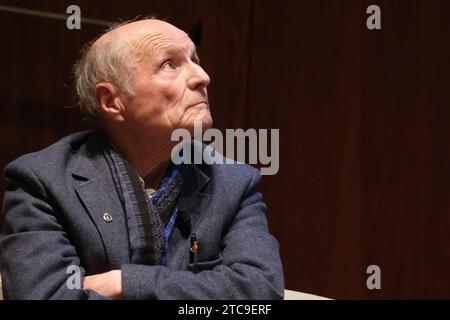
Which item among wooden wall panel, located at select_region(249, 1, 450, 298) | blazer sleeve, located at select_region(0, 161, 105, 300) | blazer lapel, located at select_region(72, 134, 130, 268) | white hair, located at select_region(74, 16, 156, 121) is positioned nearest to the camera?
blazer sleeve, located at select_region(0, 161, 105, 300)

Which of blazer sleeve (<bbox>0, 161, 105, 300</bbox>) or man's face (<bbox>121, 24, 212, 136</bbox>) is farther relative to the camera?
man's face (<bbox>121, 24, 212, 136</bbox>)

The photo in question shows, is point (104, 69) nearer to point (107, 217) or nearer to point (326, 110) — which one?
point (107, 217)

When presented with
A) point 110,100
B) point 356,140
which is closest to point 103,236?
point 110,100

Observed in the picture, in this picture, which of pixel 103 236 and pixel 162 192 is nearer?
pixel 103 236

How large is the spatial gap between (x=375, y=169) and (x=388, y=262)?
0.29 m

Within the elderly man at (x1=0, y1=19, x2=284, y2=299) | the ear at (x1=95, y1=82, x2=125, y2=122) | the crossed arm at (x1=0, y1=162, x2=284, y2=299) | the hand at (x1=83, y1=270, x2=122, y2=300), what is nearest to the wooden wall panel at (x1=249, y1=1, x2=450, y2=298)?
the elderly man at (x1=0, y1=19, x2=284, y2=299)

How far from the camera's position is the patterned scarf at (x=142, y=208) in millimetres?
1226

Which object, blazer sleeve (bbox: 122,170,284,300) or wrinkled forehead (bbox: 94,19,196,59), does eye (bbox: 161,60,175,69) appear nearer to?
wrinkled forehead (bbox: 94,19,196,59)

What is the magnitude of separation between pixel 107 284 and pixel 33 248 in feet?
0.50

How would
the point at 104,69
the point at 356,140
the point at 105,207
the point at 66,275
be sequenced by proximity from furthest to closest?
the point at 356,140, the point at 104,69, the point at 105,207, the point at 66,275

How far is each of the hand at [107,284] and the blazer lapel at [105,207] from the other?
0.07 m

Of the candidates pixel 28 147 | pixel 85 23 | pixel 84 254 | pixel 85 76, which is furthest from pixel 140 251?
pixel 85 23

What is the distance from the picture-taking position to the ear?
1336mm

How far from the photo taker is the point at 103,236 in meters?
1.20
